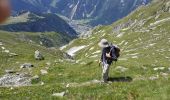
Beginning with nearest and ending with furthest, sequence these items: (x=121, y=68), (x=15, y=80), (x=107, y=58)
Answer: (x=107, y=58)
(x=15, y=80)
(x=121, y=68)

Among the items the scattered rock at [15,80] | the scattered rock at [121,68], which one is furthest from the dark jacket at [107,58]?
the scattered rock at [15,80]

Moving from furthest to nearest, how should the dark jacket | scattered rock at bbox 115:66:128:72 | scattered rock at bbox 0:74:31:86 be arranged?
scattered rock at bbox 115:66:128:72 < scattered rock at bbox 0:74:31:86 < the dark jacket

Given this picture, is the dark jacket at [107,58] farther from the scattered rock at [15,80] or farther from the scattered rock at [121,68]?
the scattered rock at [15,80]

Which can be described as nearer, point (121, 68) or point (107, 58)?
Result: point (107, 58)

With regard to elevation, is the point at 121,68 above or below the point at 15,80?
below

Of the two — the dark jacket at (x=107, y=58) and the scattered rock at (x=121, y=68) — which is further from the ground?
the dark jacket at (x=107, y=58)

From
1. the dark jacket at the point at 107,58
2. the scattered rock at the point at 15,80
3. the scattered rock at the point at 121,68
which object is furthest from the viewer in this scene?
the scattered rock at the point at 121,68

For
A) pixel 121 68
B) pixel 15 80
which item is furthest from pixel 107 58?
pixel 15 80

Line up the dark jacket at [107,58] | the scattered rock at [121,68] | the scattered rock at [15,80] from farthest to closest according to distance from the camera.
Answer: the scattered rock at [121,68]
the scattered rock at [15,80]
the dark jacket at [107,58]

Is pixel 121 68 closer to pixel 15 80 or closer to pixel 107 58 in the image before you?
pixel 15 80

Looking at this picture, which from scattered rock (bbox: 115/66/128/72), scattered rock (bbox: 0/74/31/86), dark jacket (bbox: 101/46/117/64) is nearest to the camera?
dark jacket (bbox: 101/46/117/64)

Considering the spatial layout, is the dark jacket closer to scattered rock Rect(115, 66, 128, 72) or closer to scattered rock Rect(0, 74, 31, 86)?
scattered rock Rect(115, 66, 128, 72)

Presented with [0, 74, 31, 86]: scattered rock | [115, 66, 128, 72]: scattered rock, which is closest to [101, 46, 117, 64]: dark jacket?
[115, 66, 128, 72]: scattered rock

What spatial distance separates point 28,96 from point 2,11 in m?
17.2
